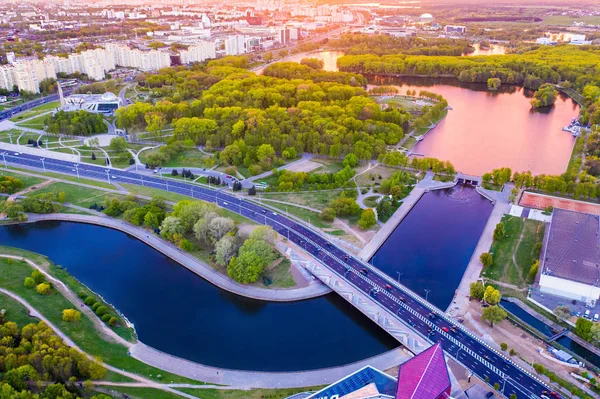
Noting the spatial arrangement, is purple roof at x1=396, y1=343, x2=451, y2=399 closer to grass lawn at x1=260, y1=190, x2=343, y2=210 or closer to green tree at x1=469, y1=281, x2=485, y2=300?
→ green tree at x1=469, y1=281, x2=485, y2=300

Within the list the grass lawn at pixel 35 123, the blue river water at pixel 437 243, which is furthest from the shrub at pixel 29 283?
the grass lawn at pixel 35 123

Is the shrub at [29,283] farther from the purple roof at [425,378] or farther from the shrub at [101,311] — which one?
the purple roof at [425,378]

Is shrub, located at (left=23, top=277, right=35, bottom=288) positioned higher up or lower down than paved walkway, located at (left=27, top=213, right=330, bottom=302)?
higher up

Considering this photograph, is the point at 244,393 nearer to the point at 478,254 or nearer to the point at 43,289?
the point at 43,289

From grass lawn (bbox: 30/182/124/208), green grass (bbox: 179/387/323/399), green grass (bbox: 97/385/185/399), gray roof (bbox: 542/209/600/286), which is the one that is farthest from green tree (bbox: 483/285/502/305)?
grass lawn (bbox: 30/182/124/208)

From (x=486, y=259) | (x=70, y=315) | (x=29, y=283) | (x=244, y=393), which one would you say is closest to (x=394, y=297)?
(x=486, y=259)

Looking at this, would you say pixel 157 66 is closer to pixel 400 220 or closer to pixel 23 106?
pixel 23 106
